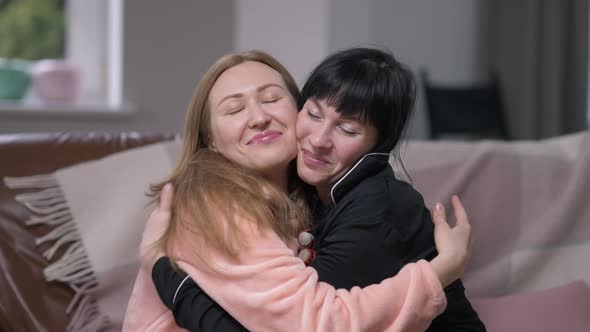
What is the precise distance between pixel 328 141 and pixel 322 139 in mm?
13

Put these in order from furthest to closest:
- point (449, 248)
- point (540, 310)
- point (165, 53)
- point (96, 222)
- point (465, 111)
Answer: point (465, 111)
point (165, 53)
point (96, 222)
point (540, 310)
point (449, 248)

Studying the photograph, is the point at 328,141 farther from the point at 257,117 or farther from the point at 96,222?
the point at 96,222

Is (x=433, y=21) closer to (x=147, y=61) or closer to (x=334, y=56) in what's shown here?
(x=147, y=61)

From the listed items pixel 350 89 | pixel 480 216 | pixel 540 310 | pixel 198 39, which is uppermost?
pixel 350 89

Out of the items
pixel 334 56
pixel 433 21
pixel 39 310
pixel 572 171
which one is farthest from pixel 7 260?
pixel 433 21

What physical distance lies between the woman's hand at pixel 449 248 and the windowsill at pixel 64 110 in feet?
6.74

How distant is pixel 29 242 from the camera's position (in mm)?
1736

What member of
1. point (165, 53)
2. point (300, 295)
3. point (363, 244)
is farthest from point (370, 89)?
point (165, 53)

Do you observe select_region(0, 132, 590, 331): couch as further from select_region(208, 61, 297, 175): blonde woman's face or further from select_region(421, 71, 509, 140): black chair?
select_region(421, 71, 509, 140): black chair

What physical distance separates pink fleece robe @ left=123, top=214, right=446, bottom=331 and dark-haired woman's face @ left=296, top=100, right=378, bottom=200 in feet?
0.51

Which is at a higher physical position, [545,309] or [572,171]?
[572,171]

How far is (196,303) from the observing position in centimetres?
122

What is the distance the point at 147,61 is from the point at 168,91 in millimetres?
150

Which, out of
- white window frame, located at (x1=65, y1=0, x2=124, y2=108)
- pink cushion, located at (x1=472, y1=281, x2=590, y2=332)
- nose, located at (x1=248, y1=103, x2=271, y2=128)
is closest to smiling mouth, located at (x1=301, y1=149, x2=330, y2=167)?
nose, located at (x1=248, y1=103, x2=271, y2=128)
